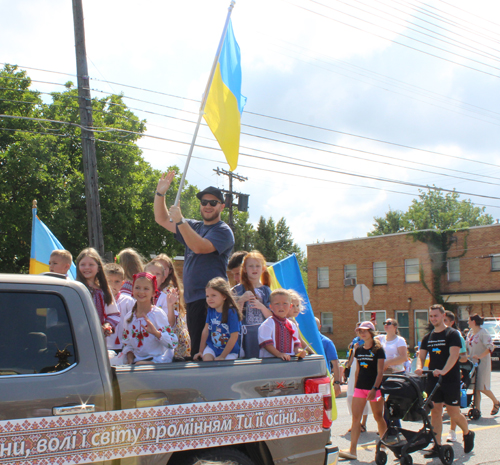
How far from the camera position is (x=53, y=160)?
23.4 meters

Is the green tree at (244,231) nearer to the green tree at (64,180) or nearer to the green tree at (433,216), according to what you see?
the green tree at (433,216)

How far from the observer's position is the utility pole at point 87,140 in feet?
35.8

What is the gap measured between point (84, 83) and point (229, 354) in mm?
8776

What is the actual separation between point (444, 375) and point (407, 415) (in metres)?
0.73

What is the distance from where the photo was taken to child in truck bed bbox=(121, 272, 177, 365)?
11.9ft

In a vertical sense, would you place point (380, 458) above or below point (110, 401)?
below

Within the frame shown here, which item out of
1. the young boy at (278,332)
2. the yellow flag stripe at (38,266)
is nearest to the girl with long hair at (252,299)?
the young boy at (278,332)

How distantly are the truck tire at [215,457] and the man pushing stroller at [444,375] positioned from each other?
405cm

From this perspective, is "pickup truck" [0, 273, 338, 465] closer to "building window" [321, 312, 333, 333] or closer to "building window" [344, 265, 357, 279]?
"building window" [344, 265, 357, 279]

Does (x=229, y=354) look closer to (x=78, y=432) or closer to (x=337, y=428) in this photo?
(x=78, y=432)

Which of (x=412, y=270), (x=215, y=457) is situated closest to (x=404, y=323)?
(x=412, y=270)

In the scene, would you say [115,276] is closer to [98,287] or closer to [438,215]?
[98,287]

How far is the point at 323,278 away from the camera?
37375mm

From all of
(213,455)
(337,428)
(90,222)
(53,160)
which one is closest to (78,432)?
(213,455)
